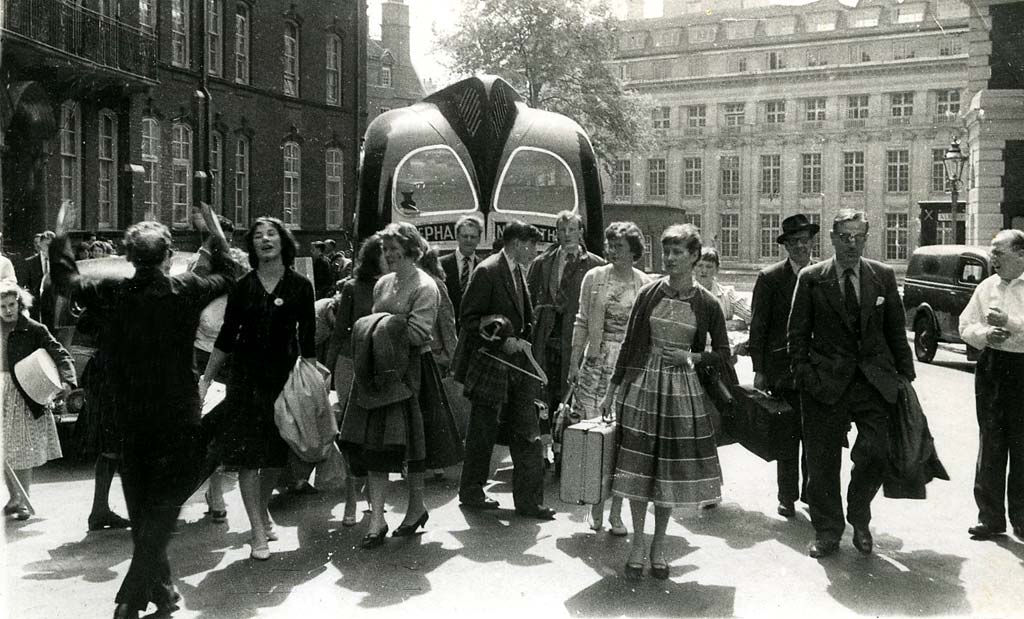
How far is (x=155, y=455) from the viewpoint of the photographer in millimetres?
5047

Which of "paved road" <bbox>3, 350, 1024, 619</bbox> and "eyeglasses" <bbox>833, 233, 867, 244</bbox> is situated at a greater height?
"eyeglasses" <bbox>833, 233, 867, 244</bbox>

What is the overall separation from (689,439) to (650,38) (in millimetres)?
76312

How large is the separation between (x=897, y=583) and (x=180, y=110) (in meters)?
22.5

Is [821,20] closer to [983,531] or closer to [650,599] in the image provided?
[983,531]

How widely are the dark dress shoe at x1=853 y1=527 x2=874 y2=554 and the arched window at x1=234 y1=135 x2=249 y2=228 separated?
24.2 meters

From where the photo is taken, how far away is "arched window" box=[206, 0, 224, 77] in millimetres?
26953

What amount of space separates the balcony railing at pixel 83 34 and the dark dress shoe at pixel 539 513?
1227cm

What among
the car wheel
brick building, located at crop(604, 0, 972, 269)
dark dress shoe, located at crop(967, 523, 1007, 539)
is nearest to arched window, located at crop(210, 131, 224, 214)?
the car wheel

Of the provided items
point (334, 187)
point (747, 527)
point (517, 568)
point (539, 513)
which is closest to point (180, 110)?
point (334, 187)

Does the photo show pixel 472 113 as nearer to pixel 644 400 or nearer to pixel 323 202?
pixel 644 400

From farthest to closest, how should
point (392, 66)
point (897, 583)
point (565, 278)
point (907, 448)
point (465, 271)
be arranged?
point (392, 66) → point (465, 271) → point (565, 278) → point (907, 448) → point (897, 583)

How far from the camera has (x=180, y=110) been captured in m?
25.0

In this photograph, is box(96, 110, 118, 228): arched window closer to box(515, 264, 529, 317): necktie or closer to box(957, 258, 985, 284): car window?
box(515, 264, 529, 317): necktie

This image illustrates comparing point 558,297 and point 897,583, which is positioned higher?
point 558,297
